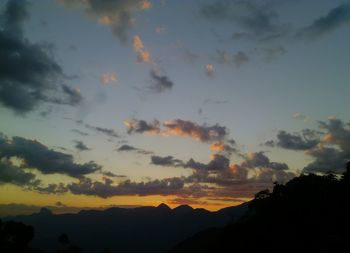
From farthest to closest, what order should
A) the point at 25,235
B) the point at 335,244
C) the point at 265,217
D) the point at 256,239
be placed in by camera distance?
the point at 25,235 → the point at 265,217 → the point at 256,239 → the point at 335,244

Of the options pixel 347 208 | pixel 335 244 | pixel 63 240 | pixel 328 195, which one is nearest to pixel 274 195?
pixel 328 195

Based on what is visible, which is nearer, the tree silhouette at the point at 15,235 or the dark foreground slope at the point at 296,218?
the dark foreground slope at the point at 296,218

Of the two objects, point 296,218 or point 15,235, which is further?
point 15,235

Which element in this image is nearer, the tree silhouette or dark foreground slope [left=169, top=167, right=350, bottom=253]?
dark foreground slope [left=169, top=167, right=350, bottom=253]

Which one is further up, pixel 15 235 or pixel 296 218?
pixel 296 218

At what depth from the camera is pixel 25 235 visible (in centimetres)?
12156

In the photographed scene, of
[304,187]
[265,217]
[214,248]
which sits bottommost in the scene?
[214,248]

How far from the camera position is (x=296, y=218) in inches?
3762

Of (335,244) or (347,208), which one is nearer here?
(335,244)

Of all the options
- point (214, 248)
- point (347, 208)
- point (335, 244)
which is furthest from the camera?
point (214, 248)

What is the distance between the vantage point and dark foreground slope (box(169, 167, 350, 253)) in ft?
293

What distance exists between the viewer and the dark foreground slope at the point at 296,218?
8944 centimetres

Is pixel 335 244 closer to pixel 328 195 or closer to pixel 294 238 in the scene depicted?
pixel 294 238

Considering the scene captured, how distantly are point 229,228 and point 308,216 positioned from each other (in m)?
30.0
